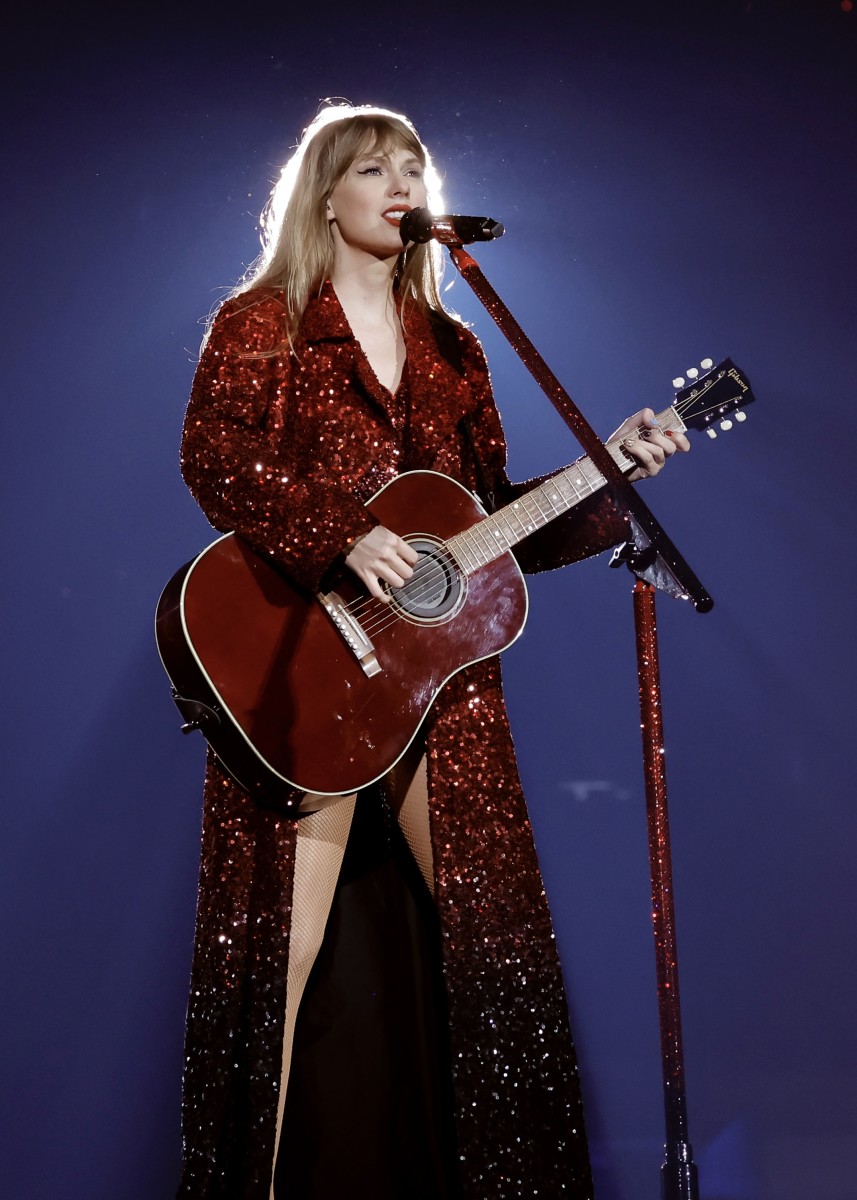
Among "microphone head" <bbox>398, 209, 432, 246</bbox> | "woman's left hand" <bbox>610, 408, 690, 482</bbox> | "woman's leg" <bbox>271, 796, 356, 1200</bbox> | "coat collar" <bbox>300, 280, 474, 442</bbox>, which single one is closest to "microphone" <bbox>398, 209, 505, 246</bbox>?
"microphone head" <bbox>398, 209, 432, 246</bbox>

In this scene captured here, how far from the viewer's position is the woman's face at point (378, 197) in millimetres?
2084

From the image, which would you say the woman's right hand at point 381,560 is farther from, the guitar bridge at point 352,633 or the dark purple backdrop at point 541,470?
the dark purple backdrop at point 541,470

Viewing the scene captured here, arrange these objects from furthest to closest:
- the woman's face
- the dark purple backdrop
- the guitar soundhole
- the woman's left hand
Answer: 1. the dark purple backdrop
2. the woman's face
3. the woman's left hand
4. the guitar soundhole

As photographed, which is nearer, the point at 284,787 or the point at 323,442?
the point at 284,787

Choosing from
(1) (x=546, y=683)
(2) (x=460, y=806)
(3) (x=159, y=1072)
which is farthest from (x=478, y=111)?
(3) (x=159, y=1072)

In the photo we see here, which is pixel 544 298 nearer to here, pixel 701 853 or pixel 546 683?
pixel 546 683

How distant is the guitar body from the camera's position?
1.68m

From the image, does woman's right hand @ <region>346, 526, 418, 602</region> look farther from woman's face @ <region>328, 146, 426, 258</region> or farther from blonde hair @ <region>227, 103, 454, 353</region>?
woman's face @ <region>328, 146, 426, 258</region>

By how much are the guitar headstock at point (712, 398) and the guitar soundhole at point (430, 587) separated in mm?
500

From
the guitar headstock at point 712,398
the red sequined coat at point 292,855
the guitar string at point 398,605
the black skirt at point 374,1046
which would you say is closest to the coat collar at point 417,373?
the red sequined coat at point 292,855

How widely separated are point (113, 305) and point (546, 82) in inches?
47.8

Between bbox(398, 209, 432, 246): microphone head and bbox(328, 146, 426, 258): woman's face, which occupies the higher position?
bbox(328, 146, 426, 258): woman's face

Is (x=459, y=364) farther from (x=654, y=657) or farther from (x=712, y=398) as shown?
(x=654, y=657)

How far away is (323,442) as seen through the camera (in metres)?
1.98
